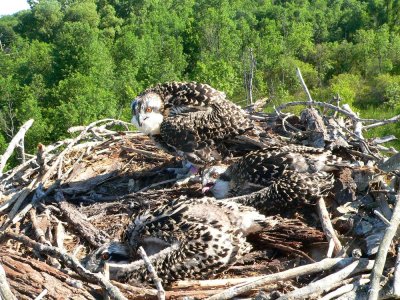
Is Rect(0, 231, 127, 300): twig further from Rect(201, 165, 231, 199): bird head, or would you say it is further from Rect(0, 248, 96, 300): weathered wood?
Rect(201, 165, 231, 199): bird head

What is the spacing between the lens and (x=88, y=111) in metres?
20.5

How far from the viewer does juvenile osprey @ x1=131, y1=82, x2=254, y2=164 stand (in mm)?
4594

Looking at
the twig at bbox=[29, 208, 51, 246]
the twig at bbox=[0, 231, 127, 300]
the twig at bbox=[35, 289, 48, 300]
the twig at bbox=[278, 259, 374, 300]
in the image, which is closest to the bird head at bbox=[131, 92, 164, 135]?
the twig at bbox=[29, 208, 51, 246]

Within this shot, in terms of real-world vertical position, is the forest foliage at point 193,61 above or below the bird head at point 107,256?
below

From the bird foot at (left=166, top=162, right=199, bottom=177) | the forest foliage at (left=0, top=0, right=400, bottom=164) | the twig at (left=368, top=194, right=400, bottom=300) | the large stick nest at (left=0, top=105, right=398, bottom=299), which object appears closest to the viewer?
the twig at (left=368, top=194, right=400, bottom=300)

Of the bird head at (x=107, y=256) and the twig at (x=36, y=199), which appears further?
the twig at (x=36, y=199)

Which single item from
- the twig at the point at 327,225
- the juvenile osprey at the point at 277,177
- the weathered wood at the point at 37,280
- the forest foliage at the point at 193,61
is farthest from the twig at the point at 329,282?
the forest foliage at the point at 193,61

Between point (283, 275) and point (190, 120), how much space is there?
78.9 inches

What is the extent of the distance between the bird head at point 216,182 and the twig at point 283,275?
134cm

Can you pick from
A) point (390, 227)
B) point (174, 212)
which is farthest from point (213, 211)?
point (390, 227)

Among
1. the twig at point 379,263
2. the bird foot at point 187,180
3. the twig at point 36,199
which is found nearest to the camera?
the twig at point 379,263

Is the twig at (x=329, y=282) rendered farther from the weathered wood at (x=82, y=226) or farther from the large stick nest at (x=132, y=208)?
the weathered wood at (x=82, y=226)

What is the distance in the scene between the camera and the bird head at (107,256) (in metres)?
3.60

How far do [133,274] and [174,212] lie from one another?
52 centimetres
